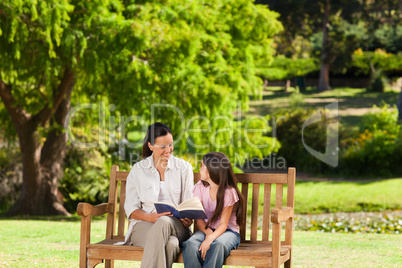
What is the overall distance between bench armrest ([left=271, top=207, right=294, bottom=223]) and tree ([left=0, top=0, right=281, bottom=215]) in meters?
5.43

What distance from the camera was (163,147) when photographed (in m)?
4.38

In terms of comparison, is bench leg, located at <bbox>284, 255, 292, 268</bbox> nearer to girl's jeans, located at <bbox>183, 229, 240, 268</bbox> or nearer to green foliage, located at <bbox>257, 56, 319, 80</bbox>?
girl's jeans, located at <bbox>183, 229, 240, 268</bbox>

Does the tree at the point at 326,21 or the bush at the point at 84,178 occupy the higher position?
the tree at the point at 326,21

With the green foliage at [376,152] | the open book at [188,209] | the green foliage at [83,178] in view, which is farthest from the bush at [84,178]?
the open book at [188,209]

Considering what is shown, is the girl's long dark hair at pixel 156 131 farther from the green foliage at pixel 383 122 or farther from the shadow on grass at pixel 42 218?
the green foliage at pixel 383 122

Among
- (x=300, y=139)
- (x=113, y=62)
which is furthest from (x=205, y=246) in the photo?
(x=300, y=139)

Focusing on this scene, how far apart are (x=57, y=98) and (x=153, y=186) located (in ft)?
23.8

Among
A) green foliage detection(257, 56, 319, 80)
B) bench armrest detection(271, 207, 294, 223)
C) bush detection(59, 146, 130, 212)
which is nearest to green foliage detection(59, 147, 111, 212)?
bush detection(59, 146, 130, 212)

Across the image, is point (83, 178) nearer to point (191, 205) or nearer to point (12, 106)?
point (12, 106)

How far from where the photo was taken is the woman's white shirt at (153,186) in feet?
14.3

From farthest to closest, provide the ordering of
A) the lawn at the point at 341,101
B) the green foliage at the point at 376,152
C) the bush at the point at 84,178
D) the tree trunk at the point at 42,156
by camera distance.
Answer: the lawn at the point at 341,101 < the green foliage at the point at 376,152 < the bush at the point at 84,178 < the tree trunk at the point at 42,156

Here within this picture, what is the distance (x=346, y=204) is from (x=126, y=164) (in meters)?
5.88

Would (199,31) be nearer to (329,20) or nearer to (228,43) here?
(228,43)

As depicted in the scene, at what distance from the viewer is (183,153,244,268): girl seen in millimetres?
3934
